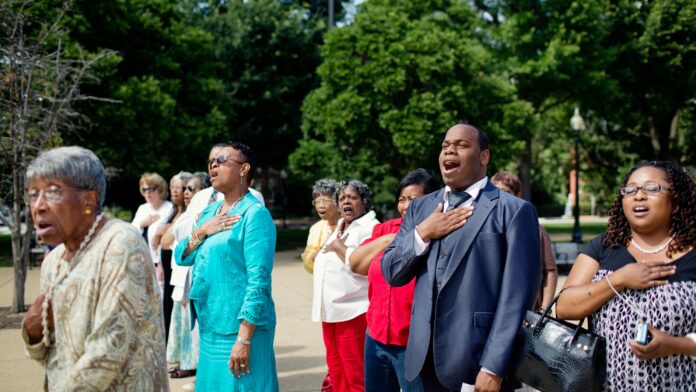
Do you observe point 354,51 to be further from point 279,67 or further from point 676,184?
point 676,184

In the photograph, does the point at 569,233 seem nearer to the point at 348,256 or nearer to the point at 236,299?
the point at 348,256

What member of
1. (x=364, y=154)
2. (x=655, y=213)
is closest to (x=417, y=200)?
(x=655, y=213)

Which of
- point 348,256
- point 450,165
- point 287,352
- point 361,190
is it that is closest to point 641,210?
point 450,165

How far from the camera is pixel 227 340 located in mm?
4145

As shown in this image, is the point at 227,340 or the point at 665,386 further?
the point at 227,340

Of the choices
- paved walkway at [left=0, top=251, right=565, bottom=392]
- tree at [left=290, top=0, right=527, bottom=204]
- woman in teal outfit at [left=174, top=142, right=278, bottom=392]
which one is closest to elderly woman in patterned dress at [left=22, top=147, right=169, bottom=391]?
woman in teal outfit at [left=174, top=142, right=278, bottom=392]

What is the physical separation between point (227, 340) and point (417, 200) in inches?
57.6

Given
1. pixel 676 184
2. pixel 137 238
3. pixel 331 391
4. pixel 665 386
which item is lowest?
pixel 331 391

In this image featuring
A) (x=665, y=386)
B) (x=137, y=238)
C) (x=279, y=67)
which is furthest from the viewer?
(x=279, y=67)

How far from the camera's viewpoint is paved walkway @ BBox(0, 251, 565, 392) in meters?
6.79

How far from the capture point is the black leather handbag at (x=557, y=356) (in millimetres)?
2947

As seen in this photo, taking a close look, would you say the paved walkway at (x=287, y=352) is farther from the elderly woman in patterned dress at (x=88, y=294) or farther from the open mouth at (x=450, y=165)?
the elderly woman in patterned dress at (x=88, y=294)

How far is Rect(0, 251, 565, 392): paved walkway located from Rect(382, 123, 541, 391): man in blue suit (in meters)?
3.51

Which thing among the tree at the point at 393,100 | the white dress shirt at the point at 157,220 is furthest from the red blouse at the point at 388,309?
the tree at the point at 393,100
